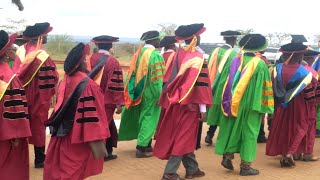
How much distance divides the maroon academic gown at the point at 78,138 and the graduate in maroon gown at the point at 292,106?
3.55 metres

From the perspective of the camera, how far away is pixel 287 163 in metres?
7.48

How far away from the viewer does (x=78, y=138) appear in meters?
4.73

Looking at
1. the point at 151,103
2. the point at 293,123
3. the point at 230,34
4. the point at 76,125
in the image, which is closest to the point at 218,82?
the point at 230,34

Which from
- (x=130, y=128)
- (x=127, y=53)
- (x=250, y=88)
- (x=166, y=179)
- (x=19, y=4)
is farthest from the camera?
(x=127, y=53)

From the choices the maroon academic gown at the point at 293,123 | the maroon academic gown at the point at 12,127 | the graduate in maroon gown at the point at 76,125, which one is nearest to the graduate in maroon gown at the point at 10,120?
the maroon academic gown at the point at 12,127

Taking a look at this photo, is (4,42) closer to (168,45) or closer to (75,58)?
(75,58)

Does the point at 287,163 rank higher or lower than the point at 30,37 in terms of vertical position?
lower

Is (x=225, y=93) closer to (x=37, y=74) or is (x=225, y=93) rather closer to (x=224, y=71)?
(x=224, y=71)

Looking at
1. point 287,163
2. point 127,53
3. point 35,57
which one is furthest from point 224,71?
point 127,53

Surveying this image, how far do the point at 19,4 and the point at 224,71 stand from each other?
19.7 feet

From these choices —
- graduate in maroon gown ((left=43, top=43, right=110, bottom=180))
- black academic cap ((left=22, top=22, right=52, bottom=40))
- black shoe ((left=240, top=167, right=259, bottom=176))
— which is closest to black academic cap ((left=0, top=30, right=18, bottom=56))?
graduate in maroon gown ((left=43, top=43, right=110, bottom=180))

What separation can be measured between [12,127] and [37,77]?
6.58ft

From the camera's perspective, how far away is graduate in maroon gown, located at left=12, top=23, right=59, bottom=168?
6.80 metres

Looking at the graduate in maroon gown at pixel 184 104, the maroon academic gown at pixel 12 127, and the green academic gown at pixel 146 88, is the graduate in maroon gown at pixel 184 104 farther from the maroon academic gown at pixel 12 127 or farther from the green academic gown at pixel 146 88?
the maroon academic gown at pixel 12 127
